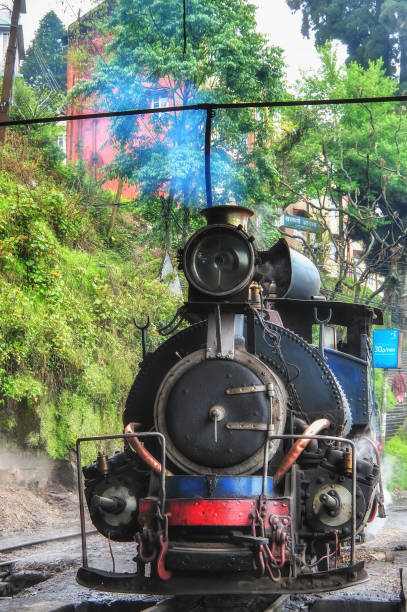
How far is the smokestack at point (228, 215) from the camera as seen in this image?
596 cm

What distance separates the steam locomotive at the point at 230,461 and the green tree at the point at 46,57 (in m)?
37.1

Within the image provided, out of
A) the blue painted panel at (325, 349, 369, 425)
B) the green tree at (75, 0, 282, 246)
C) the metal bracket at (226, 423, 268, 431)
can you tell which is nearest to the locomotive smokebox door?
the metal bracket at (226, 423, 268, 431)

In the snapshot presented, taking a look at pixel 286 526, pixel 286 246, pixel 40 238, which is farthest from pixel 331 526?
pixel 40 238

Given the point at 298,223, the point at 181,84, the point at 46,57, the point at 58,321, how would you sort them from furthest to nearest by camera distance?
1. the point at 46,57
2. the point at 181,84
3. the point at 298,223
4. the point at 58,321

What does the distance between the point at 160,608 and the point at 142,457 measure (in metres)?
1.24

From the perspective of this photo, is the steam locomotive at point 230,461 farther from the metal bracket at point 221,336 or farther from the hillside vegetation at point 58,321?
the hillside vegetation at point 58,321

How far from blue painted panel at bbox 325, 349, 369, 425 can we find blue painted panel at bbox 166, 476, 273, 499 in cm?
203

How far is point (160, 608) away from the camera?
5988mm

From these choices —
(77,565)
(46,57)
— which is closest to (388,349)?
(77,565)

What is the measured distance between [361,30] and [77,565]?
26.8 metres

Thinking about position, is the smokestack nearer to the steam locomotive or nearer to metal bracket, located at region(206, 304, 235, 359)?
the steam locomotive

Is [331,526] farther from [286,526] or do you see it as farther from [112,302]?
[112,302]

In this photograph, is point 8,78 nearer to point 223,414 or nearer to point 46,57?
point 223,414

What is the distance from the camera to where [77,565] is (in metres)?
8.71
